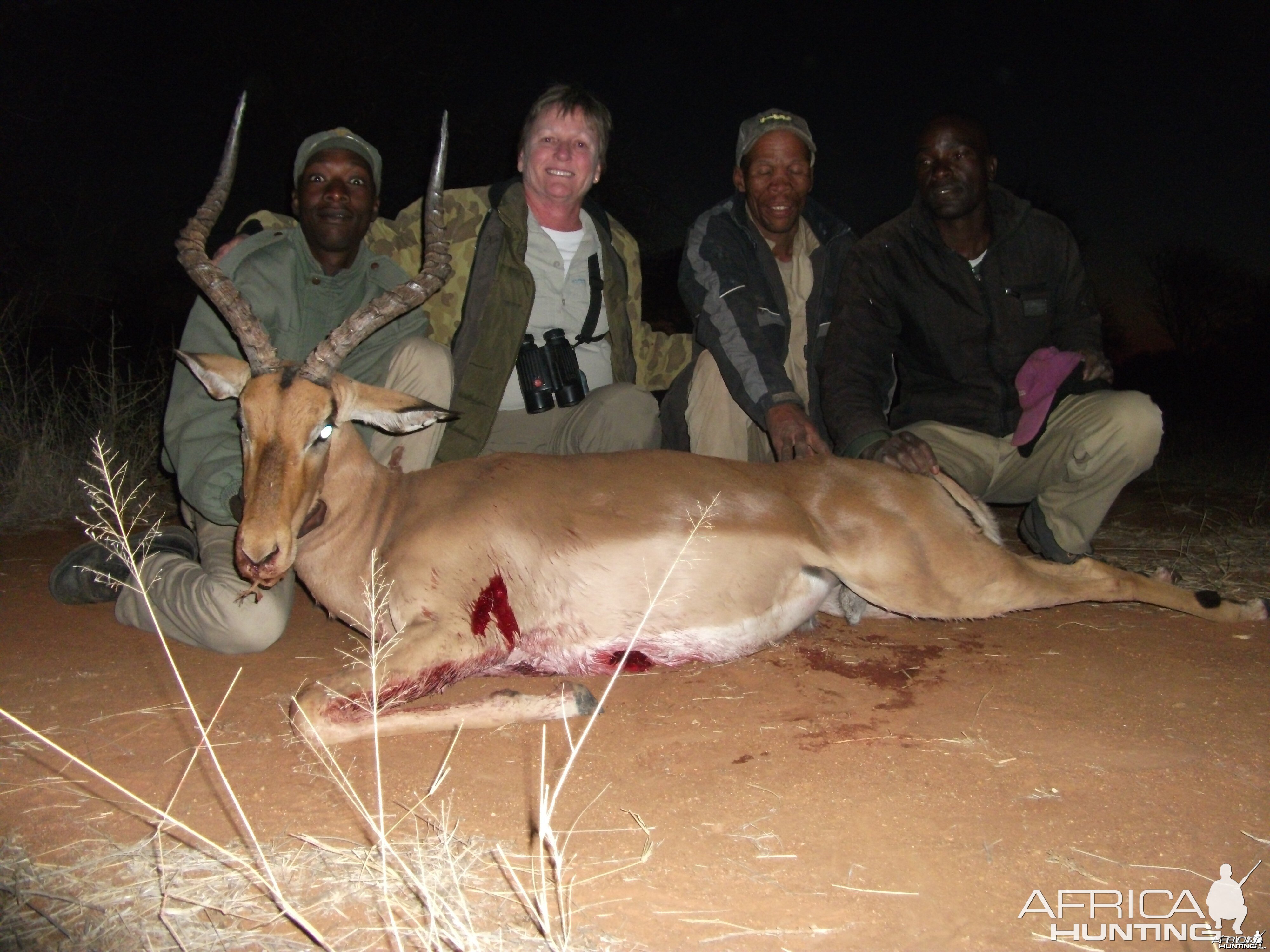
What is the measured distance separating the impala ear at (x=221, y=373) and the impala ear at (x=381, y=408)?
0.39 meters

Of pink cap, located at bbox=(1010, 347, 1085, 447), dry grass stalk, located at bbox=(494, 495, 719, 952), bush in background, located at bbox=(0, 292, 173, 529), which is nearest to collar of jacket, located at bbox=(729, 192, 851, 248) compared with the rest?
pink cap, located at bbox=(1010, 347, 1085, 447)

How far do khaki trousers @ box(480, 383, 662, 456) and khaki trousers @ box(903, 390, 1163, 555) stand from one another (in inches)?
63.9

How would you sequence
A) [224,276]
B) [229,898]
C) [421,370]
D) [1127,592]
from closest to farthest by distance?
[229,898], [224,276], [1127,592], [421,370]

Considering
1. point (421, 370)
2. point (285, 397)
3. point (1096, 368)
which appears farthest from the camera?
point (1096, 368)

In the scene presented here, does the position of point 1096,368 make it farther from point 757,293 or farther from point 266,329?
point 266,329

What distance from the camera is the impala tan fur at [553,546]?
11.4 feet

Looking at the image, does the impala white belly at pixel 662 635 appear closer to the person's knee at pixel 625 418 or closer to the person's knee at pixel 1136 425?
the person's knee at pixel 625 418

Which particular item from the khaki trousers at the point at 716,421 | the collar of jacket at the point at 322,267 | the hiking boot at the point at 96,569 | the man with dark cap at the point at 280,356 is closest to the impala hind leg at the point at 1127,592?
the khaki trousers at the point at 716,421

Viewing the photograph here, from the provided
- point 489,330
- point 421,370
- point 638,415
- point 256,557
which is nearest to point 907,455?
point 638,415

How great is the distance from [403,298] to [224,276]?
2.53 ft

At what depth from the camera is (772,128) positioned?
564 centimetres

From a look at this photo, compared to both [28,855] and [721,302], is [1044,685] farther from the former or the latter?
[28,855]

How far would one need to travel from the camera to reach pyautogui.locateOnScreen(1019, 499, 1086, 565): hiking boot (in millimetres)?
5238

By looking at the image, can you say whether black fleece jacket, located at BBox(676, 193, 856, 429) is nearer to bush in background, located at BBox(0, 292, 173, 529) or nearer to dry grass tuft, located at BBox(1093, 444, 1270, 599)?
dry grass tuft, located at BBox(1093, 444, 1270, 599)
